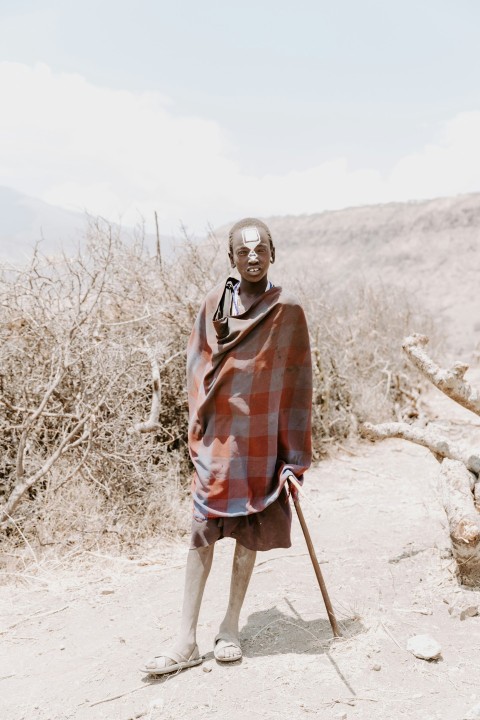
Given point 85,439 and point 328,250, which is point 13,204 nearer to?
point 328,250

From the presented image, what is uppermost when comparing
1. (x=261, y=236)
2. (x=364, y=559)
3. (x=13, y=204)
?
(x=13, y=204)

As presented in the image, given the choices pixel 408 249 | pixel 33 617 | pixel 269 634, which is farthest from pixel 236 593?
pixel 408 249

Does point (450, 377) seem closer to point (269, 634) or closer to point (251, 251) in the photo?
point (251, 251)

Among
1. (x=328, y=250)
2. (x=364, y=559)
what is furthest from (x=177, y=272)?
(x=328, y=250)

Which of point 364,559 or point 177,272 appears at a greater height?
point 177,272

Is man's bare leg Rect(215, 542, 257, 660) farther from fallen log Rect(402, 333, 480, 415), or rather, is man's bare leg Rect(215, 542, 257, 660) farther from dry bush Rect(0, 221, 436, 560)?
dry bush Rect(0, 221, 436, 560)

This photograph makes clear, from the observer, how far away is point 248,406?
2.54 meters

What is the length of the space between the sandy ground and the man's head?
4.99 feet

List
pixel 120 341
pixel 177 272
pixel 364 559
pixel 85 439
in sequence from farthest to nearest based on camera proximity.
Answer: pixel 177 272 < pixel 120 341 < pixel 85 439 < pixel 364 559

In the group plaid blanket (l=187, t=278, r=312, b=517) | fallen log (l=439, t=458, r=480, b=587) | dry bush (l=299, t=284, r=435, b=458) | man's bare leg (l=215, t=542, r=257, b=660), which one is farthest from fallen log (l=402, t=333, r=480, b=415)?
dry bush (l=299, t=284, r=435, b=458)

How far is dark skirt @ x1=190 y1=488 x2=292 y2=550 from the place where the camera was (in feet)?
8.32

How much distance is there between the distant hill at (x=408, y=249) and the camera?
28.8m

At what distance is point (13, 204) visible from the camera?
14688 centimetres

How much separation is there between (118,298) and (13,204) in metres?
153
